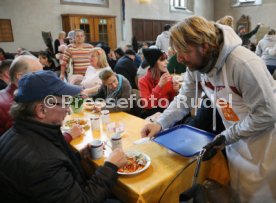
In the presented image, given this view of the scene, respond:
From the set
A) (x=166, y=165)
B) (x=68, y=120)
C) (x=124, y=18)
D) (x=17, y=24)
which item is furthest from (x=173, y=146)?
(x=124, y=18)

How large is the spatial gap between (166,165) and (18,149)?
0.76 m

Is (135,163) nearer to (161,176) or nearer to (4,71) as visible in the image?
(161,176)

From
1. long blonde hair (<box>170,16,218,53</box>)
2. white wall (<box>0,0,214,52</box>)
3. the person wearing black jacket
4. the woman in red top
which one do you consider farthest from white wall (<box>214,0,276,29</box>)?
long blonde hair (<box>170,16,218,53</box>)

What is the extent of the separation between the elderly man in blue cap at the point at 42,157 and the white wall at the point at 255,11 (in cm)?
1418

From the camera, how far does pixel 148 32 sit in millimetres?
11008

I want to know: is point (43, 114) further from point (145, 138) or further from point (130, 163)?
point (145, 138)

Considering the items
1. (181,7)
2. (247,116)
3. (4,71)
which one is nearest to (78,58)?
(4,71)

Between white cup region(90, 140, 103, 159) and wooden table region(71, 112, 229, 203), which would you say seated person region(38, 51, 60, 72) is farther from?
white cup region(90, 140, 103, 159)

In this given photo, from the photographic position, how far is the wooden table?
118 cm

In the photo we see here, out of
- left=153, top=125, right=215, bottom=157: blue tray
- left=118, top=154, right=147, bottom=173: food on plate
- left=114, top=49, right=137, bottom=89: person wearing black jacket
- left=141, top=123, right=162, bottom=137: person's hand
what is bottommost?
left=118, top=154, right=147, bottom=173: food on plate

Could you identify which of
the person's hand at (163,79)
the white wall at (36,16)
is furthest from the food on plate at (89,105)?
the white wall at (36,16)

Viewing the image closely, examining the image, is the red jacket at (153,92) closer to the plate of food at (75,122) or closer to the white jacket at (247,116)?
the plate of food at (75,122)

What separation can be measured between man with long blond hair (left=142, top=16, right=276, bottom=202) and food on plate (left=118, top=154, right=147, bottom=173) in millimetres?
464

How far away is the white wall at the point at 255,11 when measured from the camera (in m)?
12.5
